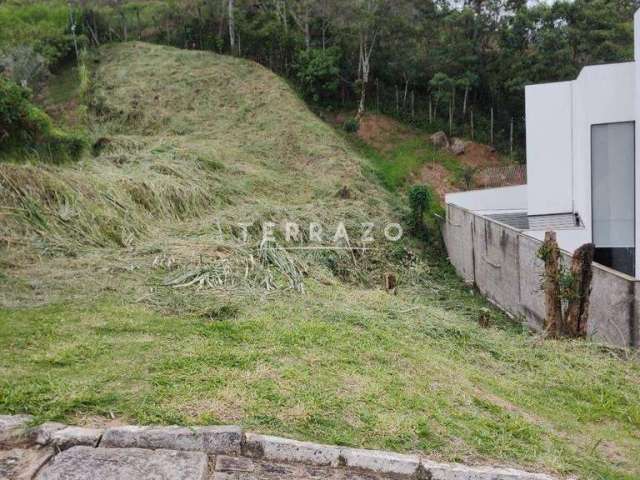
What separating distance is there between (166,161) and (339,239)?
13.0 feet

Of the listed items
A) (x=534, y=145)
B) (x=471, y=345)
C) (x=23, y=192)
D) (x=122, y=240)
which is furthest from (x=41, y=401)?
(x=534, y=145)

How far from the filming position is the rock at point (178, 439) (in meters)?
2.73

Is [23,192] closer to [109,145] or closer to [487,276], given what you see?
[109,145]

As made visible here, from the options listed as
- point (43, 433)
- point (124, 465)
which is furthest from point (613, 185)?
point (43, 433)

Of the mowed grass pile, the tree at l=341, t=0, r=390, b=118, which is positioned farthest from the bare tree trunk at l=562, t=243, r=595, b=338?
the tree at l=341, t=0, r=390, b=118

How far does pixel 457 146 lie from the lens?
17422 millimetres

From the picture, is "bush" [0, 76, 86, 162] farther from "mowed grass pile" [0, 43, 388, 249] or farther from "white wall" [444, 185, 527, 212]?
"white wall" [444, 185, 527, 212]

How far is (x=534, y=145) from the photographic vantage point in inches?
396

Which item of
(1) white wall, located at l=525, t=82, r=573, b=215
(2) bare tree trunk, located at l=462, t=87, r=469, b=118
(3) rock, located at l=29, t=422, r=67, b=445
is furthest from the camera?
(2) bare tree trunk, located at l=462, t=87, r=469, b=118

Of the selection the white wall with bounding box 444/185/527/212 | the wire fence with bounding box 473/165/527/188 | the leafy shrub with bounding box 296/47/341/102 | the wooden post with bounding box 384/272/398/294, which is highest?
the leafy shrub with bounding box 296/47/341/102

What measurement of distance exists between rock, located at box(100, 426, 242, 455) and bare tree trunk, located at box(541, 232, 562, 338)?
4.03m

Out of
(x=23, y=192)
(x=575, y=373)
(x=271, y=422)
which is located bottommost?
(x=575, y=373)

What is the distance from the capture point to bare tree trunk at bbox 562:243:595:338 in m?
5.38

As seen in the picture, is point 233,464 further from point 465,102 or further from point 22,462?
point 465,102
